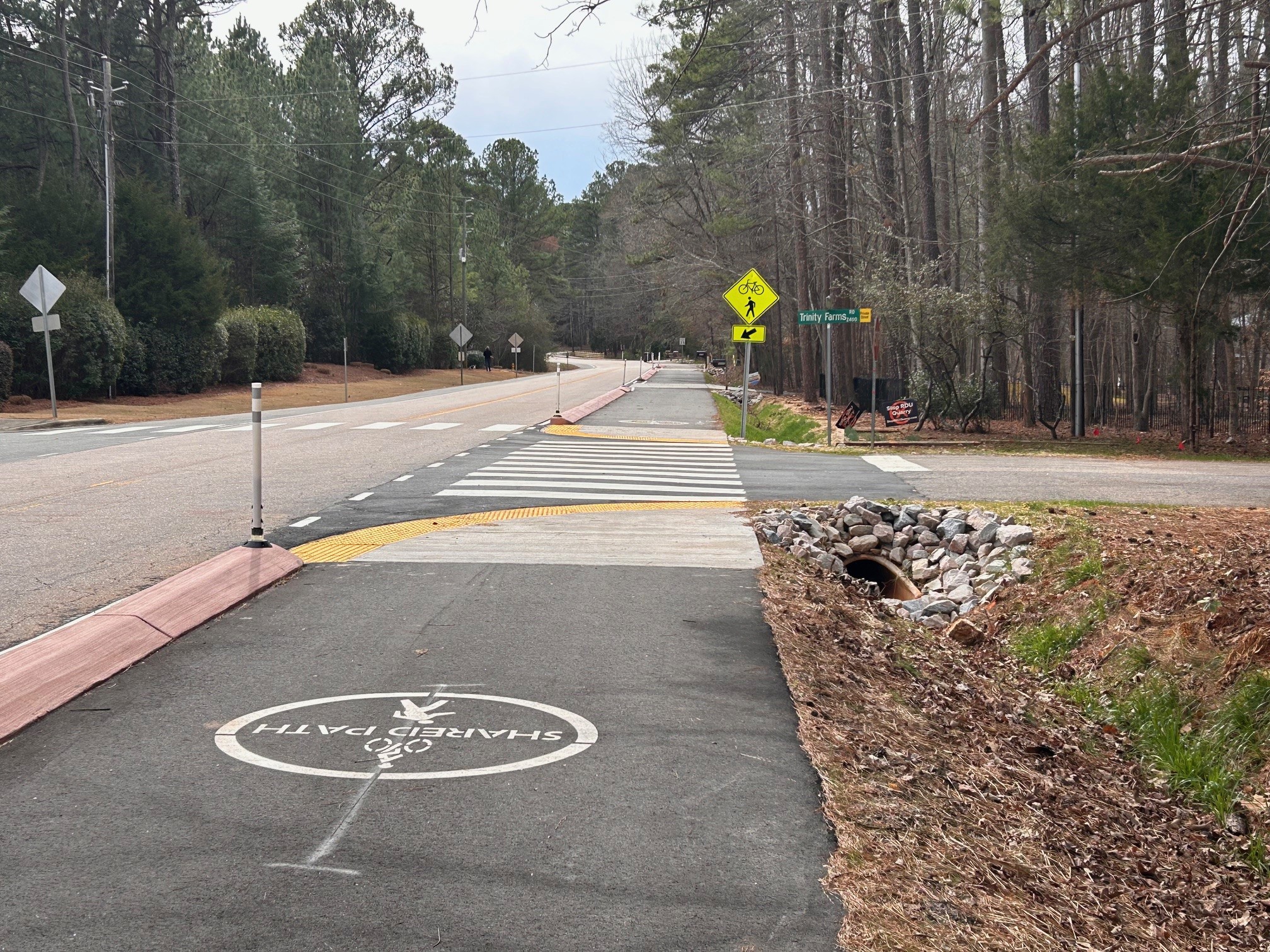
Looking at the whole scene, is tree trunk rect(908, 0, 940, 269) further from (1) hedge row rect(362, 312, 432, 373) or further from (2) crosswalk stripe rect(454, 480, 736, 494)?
(1) hedge row rect(362, 312, 432, 373)

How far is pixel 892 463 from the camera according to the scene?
1834 cm

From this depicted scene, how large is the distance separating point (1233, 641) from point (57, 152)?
2334 inches

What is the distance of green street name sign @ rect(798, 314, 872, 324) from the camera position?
2144 cm

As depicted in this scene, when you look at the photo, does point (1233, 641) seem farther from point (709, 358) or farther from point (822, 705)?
point (709, 358)

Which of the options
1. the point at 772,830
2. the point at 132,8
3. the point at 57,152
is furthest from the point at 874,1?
the point at 57,152

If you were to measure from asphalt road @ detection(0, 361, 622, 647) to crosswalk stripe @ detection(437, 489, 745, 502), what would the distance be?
4.48 feet

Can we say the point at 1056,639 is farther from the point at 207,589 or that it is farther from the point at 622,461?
the point at 622,461

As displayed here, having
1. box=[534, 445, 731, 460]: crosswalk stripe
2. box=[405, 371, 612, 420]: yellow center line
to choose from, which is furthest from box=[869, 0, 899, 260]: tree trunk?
box=[405, 371, 612, 420]: yellow center line

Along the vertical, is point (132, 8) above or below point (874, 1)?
above

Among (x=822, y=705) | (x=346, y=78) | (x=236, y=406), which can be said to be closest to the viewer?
(x=822, y=705)

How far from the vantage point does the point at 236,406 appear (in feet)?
129

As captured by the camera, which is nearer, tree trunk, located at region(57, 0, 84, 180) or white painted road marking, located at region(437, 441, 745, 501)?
white painted road marking, located at region(437, 441, 745, 501)

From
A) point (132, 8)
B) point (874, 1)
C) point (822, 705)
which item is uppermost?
point (132, 8)

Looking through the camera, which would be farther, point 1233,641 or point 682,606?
point 682,606
